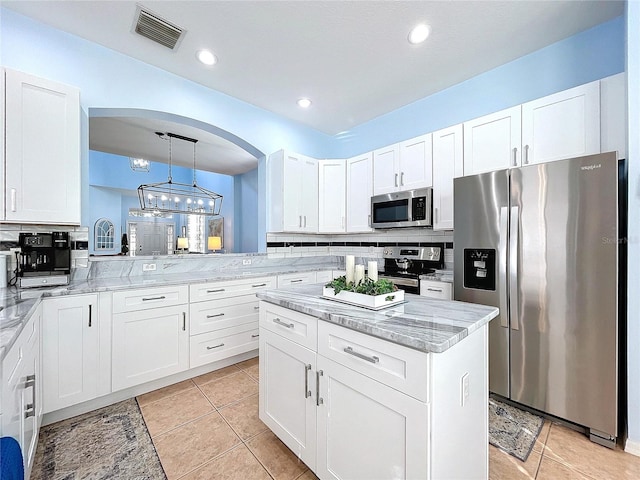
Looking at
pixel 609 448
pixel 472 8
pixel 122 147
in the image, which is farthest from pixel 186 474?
pixel 122 147

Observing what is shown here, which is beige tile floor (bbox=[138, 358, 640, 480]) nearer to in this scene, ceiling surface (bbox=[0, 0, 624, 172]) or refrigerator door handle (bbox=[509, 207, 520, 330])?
refrigerator door handle (bbox=[509, 207, 520, 330])

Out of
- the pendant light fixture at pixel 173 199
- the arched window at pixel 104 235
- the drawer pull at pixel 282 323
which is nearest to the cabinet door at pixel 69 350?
the drawer pull at pixel 282 323

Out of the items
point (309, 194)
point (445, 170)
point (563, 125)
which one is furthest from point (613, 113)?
point (309, 194)

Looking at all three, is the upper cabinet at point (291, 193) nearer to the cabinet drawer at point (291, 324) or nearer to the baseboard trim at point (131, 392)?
the baseboard trim at point (131, 392)

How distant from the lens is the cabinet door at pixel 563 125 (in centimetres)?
194

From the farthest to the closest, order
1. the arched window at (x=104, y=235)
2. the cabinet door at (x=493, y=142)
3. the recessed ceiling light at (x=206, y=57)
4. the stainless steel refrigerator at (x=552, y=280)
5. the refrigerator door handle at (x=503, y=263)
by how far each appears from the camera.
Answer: the arched window at (x=104, y=235) < the recessed ceiling light at (x=206, y=57) < the cabinet door at (x=493, y=142) < the refrigerator door handle at (x=503, y=263) < the stainless steel refrigerator at (x=552, y=280)

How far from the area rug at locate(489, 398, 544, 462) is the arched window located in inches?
308

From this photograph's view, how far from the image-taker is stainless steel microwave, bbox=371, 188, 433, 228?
2.87 metres

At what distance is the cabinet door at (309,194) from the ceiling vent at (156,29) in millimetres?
1820

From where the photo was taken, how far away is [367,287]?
136 cm

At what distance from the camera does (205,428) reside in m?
1.86

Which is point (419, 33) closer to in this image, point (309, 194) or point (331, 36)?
point (331, 36)

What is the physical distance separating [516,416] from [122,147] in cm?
639

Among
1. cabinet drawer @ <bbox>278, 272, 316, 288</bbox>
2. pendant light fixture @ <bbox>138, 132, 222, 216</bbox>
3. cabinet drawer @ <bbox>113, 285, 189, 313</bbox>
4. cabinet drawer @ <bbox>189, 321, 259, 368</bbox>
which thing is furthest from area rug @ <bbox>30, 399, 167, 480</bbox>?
pendant light fixture @ <bbox>138, 132, 222, 216</bbox>
